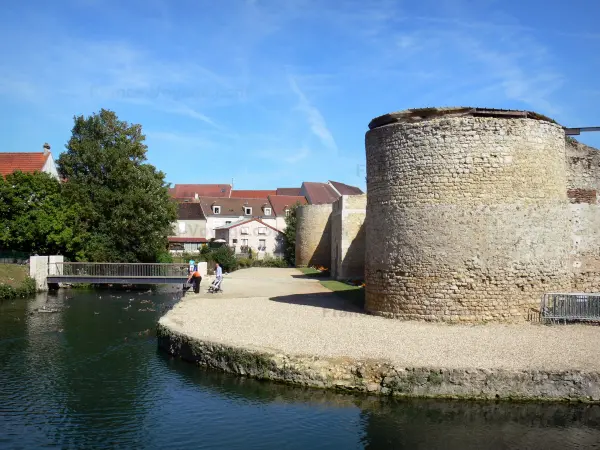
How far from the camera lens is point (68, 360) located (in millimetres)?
12953

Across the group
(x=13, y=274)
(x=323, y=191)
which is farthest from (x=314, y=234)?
(x=323, y=191)

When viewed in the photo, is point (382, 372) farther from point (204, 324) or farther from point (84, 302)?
point (84, 302)

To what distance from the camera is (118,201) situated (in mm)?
33125

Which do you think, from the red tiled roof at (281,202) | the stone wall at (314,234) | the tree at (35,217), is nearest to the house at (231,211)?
the red tiled roof at (281,202)

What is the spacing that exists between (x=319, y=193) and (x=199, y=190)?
20.6m

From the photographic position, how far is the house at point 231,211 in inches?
2411

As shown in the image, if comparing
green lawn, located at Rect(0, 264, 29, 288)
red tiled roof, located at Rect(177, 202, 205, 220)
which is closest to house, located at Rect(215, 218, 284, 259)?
red tiled roof, located at Rect(177, 202, 205, 220)

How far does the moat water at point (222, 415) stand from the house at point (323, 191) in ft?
166

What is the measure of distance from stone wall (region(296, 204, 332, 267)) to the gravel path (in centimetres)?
2301

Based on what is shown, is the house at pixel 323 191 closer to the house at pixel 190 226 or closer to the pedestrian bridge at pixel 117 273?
the house at pixel 190 226

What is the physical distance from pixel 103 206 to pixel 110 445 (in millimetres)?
26973

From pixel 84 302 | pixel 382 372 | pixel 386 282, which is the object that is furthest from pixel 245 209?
pixel 382 372

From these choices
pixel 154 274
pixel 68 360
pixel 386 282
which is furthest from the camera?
pixel 154 274

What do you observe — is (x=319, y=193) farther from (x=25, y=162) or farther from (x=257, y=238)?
(x=25, y=162)
